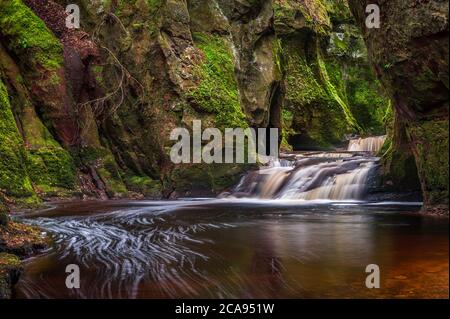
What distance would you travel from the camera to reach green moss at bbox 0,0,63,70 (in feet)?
54.8

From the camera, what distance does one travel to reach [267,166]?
59.0ft

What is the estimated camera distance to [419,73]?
8891 millimetres

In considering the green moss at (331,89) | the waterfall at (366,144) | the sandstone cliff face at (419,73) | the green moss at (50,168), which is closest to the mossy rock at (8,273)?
the sandstone cliff face at (419,73)

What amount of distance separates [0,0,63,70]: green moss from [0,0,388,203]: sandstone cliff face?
35mm

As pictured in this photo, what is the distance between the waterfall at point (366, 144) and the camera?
2684cm

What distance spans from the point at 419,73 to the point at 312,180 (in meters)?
7.01

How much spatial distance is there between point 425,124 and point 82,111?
487 inches

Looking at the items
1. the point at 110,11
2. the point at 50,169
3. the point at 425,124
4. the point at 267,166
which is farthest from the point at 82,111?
the point at 425,124

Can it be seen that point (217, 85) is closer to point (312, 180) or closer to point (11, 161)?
point (312, 180)

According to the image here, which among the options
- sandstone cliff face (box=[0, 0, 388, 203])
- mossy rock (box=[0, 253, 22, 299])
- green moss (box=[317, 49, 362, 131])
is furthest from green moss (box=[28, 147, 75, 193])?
green moss (box=[317, 49, 362, 131])

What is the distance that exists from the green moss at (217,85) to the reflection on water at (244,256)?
7496mm

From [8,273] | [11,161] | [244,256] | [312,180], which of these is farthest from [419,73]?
[11,161]

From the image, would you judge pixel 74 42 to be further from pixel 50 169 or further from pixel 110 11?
pixel 50 169

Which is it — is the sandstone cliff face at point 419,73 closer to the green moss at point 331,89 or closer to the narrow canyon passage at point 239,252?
the narrow canyon passage at point 239,252
